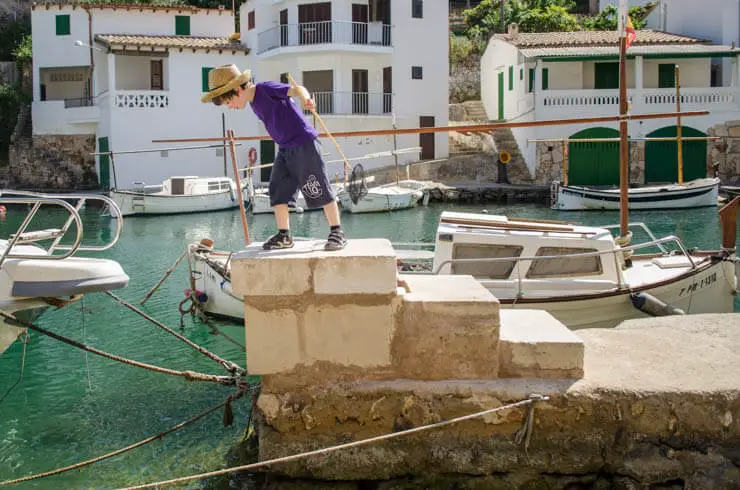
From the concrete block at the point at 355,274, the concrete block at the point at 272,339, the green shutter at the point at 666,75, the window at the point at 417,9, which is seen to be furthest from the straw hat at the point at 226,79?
the green shutter at the point at 666,75

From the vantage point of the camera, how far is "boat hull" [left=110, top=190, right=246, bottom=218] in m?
33.0

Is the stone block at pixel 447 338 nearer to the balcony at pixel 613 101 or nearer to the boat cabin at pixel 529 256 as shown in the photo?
the boat cabin at pixel 529 256

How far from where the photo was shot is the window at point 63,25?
39.6 metres

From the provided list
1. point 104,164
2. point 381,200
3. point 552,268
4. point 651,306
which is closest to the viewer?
point 651,306

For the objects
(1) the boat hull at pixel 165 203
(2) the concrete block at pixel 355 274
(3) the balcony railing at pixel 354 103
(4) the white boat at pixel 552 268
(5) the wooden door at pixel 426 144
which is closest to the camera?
(2) the concrete block at pixel 355 274

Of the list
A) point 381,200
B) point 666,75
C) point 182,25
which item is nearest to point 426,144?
point 381,200

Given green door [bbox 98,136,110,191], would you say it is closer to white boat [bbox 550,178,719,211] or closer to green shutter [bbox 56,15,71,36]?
green shutter [bbox 56,15,71,36]

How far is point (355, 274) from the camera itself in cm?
551

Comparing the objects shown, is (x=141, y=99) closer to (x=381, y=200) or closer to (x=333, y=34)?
(x=333, y=34)

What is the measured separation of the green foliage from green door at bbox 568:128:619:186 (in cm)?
873

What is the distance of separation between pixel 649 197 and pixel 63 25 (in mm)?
27487

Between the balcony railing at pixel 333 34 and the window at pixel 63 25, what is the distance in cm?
942

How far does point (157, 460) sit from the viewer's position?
7.56 metres

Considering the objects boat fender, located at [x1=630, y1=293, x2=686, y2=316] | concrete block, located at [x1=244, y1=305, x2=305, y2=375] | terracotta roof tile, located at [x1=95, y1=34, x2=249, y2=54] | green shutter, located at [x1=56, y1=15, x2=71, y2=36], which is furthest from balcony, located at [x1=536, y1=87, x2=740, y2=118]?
concrete block, located at [x1=244, y1=305, x2=305, y2=375]
